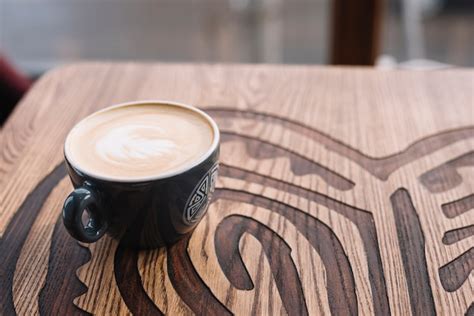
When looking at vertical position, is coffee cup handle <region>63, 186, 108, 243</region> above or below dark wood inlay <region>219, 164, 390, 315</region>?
above

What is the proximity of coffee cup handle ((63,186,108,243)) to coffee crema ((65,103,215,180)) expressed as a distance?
0.02m

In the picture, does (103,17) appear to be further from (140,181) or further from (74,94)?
(140,181)

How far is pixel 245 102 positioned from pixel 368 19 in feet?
2.44

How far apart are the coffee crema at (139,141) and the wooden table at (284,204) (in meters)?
0.09

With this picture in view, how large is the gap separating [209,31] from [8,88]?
0.97 m

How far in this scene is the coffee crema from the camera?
50 centimetres

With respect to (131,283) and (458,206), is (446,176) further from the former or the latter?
(131,283)

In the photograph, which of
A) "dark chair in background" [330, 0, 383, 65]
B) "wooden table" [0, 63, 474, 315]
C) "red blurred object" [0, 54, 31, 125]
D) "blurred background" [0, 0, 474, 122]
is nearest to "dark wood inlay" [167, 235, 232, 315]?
"wooden table" [0, 63, 474, 315]

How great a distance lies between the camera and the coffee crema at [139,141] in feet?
1.65

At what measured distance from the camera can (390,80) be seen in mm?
830

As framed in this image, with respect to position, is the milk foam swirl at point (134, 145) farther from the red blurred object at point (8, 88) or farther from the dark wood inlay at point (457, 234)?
the red blurred object at point (8, 88)

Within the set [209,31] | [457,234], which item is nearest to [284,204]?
[457,234]

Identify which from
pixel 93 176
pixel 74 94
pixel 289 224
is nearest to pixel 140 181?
pixel 93 176

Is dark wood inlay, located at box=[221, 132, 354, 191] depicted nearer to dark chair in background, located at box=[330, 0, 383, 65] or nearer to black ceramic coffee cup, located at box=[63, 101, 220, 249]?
black ceramic coffee cup, located at box=[63, 101, 220, 249]
